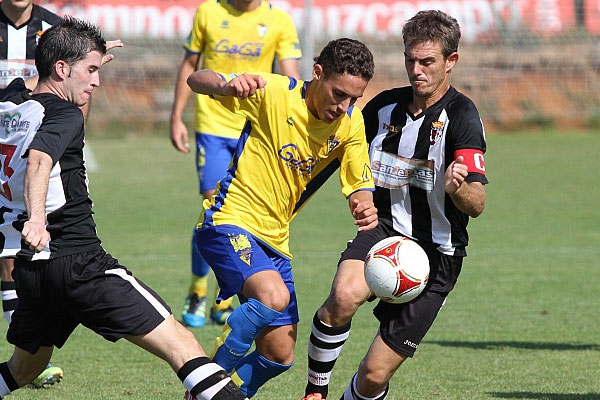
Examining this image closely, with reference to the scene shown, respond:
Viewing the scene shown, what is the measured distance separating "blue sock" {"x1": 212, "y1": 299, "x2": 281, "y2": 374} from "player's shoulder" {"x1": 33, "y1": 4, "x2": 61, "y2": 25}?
3045 mm

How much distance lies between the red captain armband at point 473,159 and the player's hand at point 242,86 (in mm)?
1096

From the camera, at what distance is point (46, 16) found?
7.24 m

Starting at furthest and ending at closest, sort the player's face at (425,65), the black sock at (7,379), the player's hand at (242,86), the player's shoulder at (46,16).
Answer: the player's shoulder at (46,16), the player's face at (425,65), the player's hand at (242,86), the black sock at (7,379)

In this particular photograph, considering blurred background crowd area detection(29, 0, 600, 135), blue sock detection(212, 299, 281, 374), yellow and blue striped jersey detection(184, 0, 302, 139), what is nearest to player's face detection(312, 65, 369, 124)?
blue sock detection(212, 299, 281, 374)

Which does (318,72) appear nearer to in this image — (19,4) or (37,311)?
(37,311)

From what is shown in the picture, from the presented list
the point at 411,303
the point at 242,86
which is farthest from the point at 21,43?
the point at 411,303

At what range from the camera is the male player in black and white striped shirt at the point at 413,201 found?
5430 mm

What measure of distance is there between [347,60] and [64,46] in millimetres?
1385

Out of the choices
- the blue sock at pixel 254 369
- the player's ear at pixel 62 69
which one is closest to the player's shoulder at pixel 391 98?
the blue sock at pixel 254 369

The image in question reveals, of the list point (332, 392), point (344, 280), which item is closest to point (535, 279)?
point (332, 392)

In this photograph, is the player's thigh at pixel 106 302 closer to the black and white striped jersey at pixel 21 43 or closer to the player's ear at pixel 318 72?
the player's ear at pixel 318 72

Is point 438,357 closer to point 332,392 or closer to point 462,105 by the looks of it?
point 332,392

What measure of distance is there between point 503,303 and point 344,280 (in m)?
3.85

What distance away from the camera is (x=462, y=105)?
5598 mm
